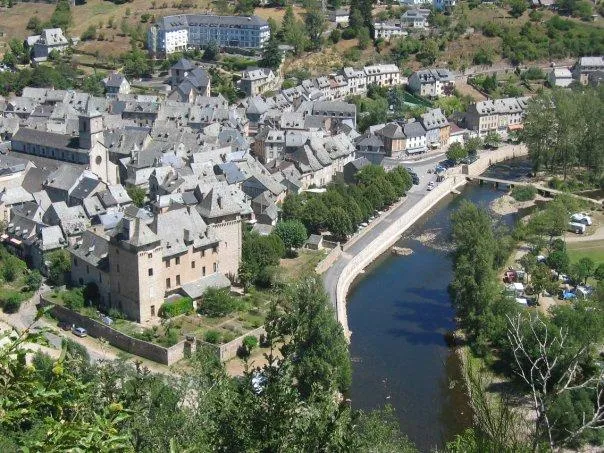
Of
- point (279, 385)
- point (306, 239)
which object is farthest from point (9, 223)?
point (279, 385)

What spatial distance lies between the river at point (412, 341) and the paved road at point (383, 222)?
87 centimetres

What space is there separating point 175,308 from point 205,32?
46655 millimetres

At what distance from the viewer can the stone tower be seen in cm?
2595

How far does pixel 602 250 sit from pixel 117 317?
1968 centimetres

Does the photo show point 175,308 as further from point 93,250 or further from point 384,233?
point 384,233

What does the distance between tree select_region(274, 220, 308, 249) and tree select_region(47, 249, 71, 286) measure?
317 inches

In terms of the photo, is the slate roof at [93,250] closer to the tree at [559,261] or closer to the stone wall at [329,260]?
the stone wall at [329,260]

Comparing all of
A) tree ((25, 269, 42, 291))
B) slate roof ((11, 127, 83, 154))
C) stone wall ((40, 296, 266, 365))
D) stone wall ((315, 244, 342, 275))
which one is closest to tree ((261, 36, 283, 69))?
slate roof ((11, 127, 83, 154))

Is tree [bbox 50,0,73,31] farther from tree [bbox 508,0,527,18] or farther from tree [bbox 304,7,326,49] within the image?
tree [bbox 508,0,527,18]

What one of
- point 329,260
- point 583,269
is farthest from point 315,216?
point 583,269

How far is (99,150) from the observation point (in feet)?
127

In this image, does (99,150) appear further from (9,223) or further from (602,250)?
(602,250)

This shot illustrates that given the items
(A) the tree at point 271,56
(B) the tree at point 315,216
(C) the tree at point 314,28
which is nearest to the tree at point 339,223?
(B) the tree at point 315,216

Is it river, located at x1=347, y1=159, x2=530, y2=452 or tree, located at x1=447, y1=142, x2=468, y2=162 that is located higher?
tree, located at x1=447, y1=142, x2=468, y2=162
